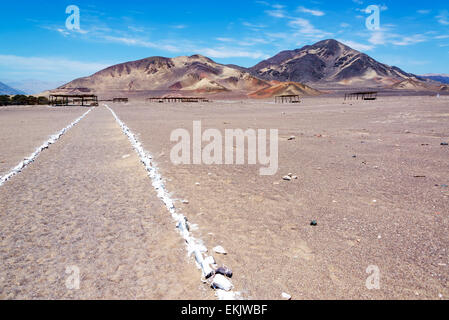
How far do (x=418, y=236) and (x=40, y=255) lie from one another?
16.5ft

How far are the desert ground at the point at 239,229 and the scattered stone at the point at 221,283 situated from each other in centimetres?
8

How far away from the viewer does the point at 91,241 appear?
14.5ft

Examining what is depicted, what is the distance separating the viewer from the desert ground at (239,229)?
3406mm

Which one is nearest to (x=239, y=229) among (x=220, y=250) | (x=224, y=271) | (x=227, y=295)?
(x=220, y=250)

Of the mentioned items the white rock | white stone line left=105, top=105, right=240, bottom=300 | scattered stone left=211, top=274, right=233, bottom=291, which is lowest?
the white rock

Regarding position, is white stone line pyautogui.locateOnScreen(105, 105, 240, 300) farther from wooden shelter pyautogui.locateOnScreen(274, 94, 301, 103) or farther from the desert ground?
wooden shelter pyautogui.locateOnScreen(274, 94, 301, 103)

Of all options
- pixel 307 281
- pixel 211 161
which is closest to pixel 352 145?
pixel 211 161

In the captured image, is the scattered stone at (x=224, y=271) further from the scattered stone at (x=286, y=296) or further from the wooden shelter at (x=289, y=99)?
the wooden shelter at (x=289, y=99)

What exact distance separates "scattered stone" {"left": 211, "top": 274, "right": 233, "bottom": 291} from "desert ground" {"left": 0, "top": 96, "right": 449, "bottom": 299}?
84mm
